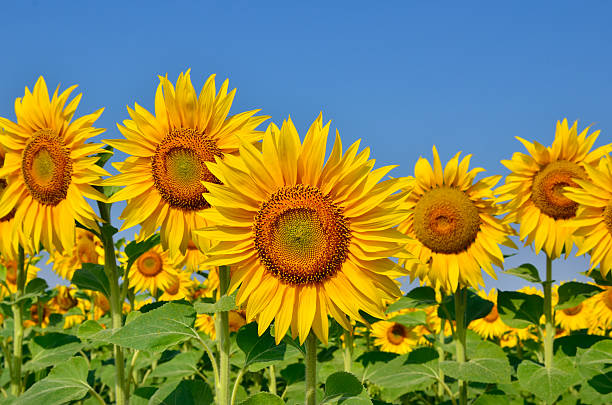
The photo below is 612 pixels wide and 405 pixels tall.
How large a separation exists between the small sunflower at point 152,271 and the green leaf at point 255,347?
4669 mm

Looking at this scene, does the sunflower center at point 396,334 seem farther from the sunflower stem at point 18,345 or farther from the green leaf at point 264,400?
the green leaf at point 264,400

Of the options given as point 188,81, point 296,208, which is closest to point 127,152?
point 188,81

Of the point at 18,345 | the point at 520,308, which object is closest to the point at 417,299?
the point at 520,308

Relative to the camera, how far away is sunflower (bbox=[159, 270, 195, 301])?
831 cm

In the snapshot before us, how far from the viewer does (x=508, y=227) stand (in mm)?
5148

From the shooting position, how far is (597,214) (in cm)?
486

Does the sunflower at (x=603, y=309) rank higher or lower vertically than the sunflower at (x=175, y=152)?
lower

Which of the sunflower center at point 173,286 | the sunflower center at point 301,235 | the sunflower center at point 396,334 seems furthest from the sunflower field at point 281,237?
the sunflower center at point 396,334

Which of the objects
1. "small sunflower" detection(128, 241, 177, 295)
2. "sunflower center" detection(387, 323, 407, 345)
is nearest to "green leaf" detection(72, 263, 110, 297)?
"small sunflower" detection(128, 241, 177, 295)

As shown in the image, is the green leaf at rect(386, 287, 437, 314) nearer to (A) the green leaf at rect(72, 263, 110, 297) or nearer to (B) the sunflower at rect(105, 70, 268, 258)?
(B) the sunflower at rect(105, 70, 268, 258)

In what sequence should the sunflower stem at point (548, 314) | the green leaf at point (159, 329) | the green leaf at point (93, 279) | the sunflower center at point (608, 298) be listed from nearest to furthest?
1. the green leaf at point (159, 329)
2. the green leaf at point (93, 279)
3. the sunflower stem at point (548, 314)
4. the sunflower center at point (608, 298)

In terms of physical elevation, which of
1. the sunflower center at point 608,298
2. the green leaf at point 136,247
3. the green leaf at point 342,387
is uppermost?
the green leaf at point 136,247

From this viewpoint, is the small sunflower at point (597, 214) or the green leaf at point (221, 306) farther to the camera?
the small sunflower at point (597, 214)

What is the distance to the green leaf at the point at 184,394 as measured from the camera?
12.1 ft
